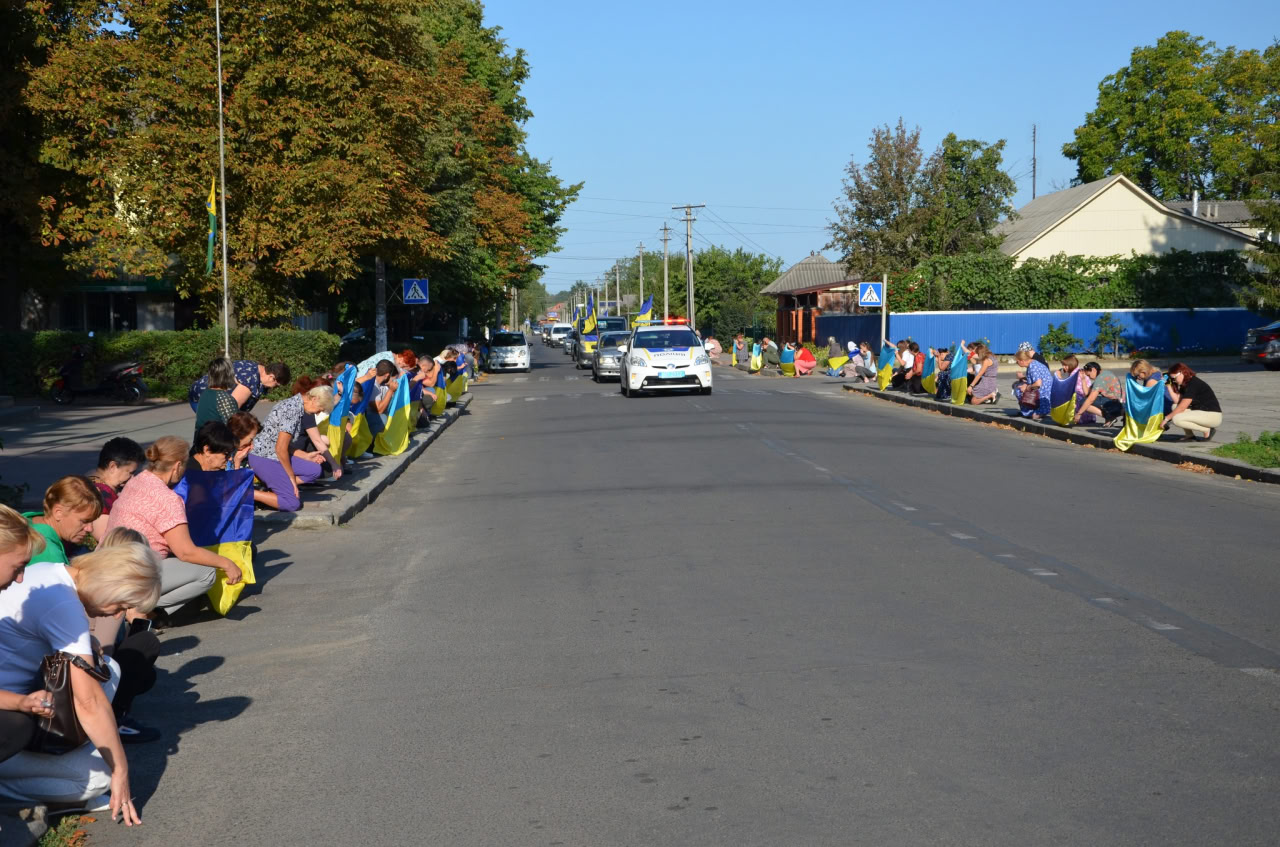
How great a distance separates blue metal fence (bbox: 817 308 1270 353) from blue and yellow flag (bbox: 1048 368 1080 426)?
2697 centimetres

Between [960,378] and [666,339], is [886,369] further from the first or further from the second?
[960,378]

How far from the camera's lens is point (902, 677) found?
631 cm

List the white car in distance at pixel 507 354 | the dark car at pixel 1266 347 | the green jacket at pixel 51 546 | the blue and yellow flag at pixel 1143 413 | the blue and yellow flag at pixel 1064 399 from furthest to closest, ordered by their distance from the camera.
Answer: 1. the white car in distance at pixel 507 354
2. the dark car at pixel 1266 347
3. the blue and yellow flag at pixel 1064 399
4. the blue and yellow flag at pixel 1143 413
5. the green jacket at pixel 51 546

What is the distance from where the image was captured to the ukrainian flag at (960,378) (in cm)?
2703

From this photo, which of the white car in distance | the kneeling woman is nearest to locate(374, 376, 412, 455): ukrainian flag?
the kneeling woman

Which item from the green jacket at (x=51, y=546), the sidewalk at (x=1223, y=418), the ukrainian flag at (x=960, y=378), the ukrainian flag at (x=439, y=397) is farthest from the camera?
the ukrainian flag at (x=960, y=378)

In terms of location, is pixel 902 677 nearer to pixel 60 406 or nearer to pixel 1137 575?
pixel 1137 575

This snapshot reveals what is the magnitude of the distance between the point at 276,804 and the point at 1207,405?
1630cm

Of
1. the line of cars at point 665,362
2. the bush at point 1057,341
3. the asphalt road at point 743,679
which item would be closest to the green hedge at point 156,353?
the line of cars at point 665,362

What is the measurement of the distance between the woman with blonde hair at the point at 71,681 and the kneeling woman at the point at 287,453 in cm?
714

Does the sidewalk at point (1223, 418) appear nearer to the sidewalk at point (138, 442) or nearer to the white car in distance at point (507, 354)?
the sidewalk at point (138, 442)

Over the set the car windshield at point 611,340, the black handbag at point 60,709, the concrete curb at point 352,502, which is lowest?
the concrete curb at point 352,502

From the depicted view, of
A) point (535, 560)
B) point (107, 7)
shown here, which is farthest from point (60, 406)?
point (535, 560)

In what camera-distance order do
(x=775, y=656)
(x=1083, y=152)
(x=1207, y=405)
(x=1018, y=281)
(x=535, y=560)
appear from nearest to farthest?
(x=775, y=656) → (x=535, y=560) → (x=1207, y=405) → (x=1018, y=281) → (x=1083, y=152)
